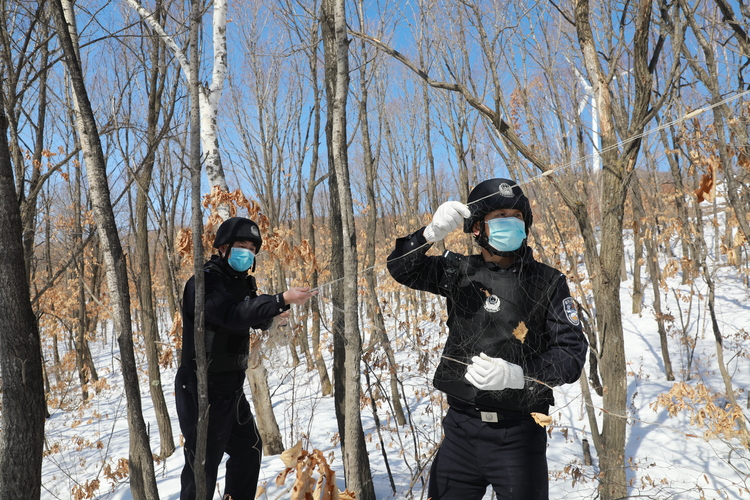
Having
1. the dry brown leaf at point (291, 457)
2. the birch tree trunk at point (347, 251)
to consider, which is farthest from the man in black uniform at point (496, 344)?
the dry brown leaf at point (291, 457)

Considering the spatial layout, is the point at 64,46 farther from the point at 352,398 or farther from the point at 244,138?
the point at 244,138

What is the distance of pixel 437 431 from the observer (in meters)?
5.28

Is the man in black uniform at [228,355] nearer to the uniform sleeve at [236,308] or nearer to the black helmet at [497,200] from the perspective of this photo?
the uniform sleeve at [236,308]

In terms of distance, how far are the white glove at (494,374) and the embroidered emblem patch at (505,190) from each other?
67 cm

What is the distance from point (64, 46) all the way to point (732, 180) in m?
4.87

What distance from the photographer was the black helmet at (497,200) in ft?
6.13

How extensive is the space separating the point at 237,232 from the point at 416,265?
1.12 metres

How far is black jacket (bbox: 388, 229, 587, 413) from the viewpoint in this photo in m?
1.73

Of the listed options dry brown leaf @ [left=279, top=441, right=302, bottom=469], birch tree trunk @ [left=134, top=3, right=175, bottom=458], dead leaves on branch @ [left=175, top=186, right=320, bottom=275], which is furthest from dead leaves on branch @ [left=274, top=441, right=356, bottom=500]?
birch tree trunk @ [left=134, top=3, right=175, bottom=458]

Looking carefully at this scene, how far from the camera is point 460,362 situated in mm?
1824

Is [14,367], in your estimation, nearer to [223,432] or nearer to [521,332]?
[223,432]

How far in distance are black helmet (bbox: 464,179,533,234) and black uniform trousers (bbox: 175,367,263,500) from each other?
1.60m

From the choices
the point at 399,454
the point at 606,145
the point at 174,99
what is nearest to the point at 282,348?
the point at 606,145

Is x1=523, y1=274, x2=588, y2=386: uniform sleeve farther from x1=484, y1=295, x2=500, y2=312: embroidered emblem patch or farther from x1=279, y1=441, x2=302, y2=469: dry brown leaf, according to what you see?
x1=279, y1=441, x2=302, y2=469: dry brown leaf
